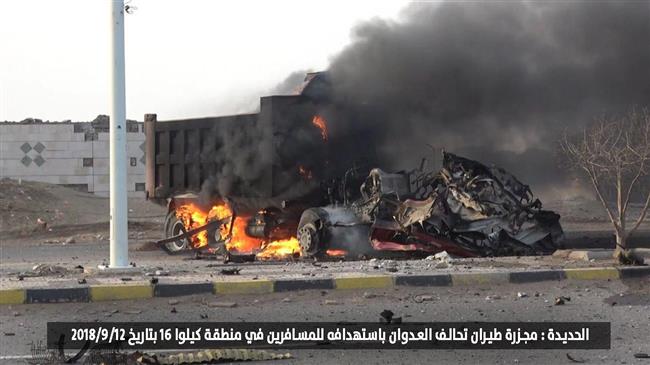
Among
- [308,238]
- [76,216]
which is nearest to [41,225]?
[76,216]

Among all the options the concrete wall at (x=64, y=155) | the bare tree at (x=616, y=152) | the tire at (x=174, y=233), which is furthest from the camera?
the concrete wall at (x=64, y=155)

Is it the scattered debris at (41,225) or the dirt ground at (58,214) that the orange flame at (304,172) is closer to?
the dirt ground at (58,214)

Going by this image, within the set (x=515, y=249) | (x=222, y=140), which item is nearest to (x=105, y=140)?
(x=222, y=140)

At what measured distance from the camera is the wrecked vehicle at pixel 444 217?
11297 mm

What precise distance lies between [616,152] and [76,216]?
1495 centimetres

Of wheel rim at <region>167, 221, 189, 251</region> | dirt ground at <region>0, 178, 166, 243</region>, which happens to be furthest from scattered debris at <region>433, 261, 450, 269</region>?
dirt ground at <region>0, 178, 166, 243</region>

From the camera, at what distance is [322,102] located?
13.4 meters

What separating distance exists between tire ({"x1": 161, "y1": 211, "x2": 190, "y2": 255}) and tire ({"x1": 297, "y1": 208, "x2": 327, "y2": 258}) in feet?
9.46

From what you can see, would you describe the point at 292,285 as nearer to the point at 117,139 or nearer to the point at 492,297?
the point at 492,297

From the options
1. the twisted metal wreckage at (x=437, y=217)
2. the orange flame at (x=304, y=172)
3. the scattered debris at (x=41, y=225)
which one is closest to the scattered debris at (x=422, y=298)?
the twisted metal wreckage at (x=437, y=217)

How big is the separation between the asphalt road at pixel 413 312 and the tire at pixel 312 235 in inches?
156

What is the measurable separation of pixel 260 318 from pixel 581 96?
1107 centimetres

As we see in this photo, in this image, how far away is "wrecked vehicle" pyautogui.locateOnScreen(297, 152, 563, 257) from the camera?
11.3 m
